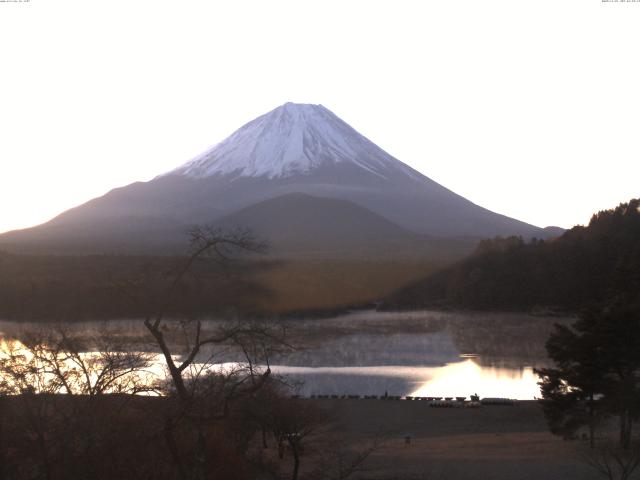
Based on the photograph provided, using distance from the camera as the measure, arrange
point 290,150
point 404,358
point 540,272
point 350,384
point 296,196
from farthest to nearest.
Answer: point 290,150
point 296,196
point 540,272
point 404,358
point 350,384

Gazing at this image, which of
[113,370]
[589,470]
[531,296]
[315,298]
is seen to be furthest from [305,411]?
[531,296]

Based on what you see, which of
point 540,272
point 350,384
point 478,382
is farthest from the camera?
point 540,272

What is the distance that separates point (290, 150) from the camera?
252 ft

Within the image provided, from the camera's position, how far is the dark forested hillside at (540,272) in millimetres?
30109

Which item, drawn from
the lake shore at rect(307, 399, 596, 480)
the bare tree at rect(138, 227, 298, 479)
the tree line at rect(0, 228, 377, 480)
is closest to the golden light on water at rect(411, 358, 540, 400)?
the lake shore at rect(307, 399, 596, 480)

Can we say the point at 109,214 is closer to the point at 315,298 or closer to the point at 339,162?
the point at 339,162

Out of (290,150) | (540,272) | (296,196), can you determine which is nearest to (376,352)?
(540,272)

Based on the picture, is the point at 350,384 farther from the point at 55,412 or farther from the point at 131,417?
the point at 55,412

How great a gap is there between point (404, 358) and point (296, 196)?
4524 cm

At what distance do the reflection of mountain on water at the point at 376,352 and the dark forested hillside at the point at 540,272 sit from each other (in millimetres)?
5155

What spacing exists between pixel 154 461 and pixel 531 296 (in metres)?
28.1

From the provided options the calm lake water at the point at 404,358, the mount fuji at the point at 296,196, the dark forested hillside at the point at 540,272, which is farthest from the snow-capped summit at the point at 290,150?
the calm lake water at the point at 404,358

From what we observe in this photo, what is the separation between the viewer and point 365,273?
84.2ft

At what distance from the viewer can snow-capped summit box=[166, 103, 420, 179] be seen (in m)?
74.2
